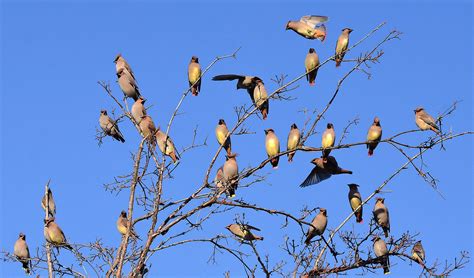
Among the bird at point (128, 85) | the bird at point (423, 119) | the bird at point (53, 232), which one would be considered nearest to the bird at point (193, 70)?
the bird at point (128, 85)

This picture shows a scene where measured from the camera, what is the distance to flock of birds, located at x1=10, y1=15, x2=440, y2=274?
9.78m

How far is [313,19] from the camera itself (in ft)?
37.3

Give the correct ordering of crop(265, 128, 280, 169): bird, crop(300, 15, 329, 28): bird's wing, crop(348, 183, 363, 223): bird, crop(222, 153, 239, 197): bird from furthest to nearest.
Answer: crop(300, 15, 329, 28): bird's wing → crop(348, 183, 363, 223): bird → crop(265, 128, 280, 169): bird → crop(222, 153, 239, 197): bird

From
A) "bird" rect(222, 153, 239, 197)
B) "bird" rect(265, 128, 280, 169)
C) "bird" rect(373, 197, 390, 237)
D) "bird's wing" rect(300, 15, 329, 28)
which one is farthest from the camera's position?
"bird's wing" rect(300, 15, 329, 28)

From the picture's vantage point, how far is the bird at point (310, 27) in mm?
11244

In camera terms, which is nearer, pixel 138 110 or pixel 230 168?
pixel 230 168

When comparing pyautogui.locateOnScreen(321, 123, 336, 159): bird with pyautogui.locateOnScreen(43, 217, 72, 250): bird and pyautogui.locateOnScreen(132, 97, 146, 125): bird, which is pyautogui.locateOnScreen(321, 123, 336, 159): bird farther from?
pyautogui.locateOnScreen(43, 217, 72, 250): bird

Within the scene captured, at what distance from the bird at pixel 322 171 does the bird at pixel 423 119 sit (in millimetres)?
1044

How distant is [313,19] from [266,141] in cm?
162

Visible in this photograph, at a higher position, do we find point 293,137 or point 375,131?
point 375,131

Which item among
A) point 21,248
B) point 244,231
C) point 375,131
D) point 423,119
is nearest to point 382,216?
point 375,131

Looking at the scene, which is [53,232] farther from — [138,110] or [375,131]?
[375,131]

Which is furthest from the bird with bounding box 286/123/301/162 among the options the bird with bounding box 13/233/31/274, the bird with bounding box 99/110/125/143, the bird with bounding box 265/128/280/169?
the bird with bounding box 13/233/31/274

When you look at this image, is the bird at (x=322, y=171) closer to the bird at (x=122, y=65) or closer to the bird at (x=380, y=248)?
the bird at (x=380, y=248)
